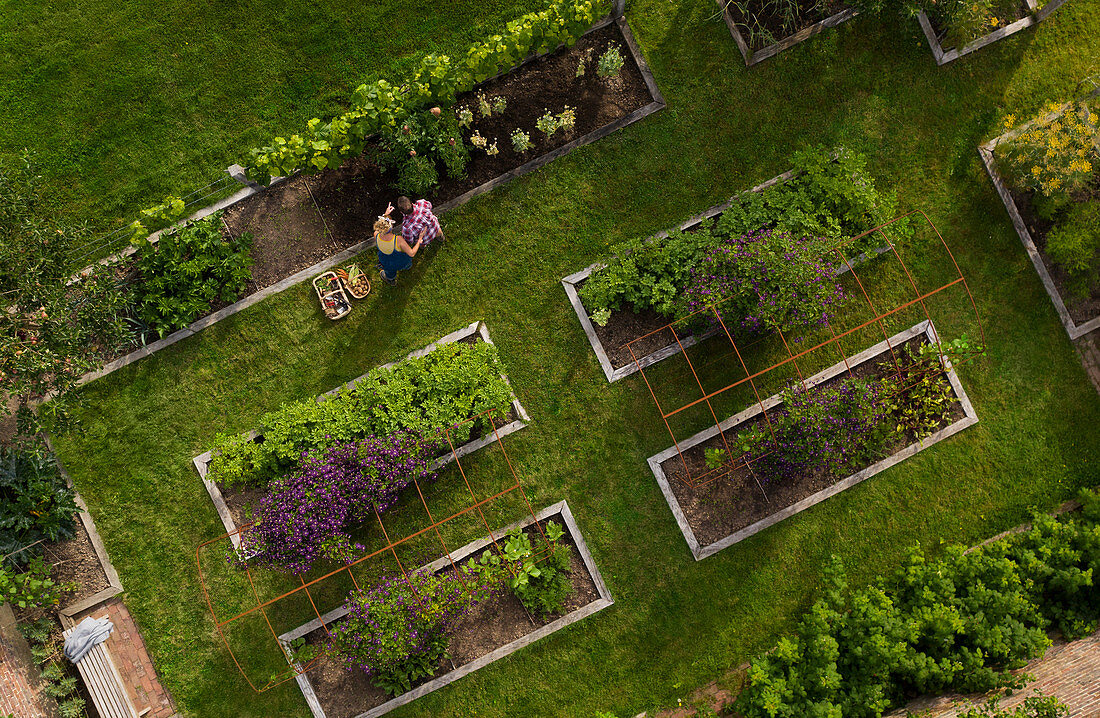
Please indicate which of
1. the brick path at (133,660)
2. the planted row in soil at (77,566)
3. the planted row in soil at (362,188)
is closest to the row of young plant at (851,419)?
the planted row in soil at (362,188)

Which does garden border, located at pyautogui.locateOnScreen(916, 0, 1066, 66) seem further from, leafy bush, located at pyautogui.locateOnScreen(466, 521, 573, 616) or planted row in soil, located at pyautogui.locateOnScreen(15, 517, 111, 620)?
planted row in soil, located at pyautogui.locateOnScreen(15, 517, 111, 620)

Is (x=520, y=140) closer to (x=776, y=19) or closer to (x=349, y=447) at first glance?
(x=776, y=19)

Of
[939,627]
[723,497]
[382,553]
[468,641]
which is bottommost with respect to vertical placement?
[939,627]

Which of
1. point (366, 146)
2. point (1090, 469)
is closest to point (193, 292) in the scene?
point (366, 146)

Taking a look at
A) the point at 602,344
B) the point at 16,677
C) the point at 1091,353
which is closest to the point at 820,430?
the point at 602,344

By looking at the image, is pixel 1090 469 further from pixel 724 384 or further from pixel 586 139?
pixel 586 139

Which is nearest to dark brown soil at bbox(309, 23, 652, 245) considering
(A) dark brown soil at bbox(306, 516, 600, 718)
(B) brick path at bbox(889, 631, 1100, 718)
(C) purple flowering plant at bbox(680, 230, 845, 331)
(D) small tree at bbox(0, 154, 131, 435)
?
(C) purple flowering plant at bbox(680, 230, 845, 331)
